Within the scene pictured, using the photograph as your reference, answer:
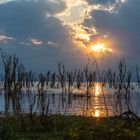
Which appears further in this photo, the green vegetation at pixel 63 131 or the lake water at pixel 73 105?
the lake water at pixel 73 105

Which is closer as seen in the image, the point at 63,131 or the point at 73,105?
the point at 63,131

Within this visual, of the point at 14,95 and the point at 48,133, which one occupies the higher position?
the point at 14,95

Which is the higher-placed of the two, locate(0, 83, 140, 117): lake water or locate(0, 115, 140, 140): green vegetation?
locate(0, 115, 140, 140): green vegetation

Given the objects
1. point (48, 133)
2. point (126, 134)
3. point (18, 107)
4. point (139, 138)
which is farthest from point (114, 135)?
point (18, 107)

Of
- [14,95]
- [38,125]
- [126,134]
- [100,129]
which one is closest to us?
[126,134]

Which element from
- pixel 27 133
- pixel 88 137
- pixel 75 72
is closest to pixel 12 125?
pixel 27 133

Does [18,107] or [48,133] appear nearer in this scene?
[48,133]

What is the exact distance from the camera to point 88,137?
12820mm

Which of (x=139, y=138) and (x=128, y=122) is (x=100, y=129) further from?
(x=128, y=122)

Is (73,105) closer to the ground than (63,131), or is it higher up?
closer to the ground

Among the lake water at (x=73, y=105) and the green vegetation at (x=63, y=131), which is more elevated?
the green vegetation at (x=63, y=131)

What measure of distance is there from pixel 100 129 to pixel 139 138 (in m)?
1.39

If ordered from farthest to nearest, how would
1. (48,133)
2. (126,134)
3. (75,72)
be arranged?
(75,72), (48,133), (126,134)

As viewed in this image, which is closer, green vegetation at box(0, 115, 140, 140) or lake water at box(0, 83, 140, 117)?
green vegetation at box(0, 115, 140, 140)
